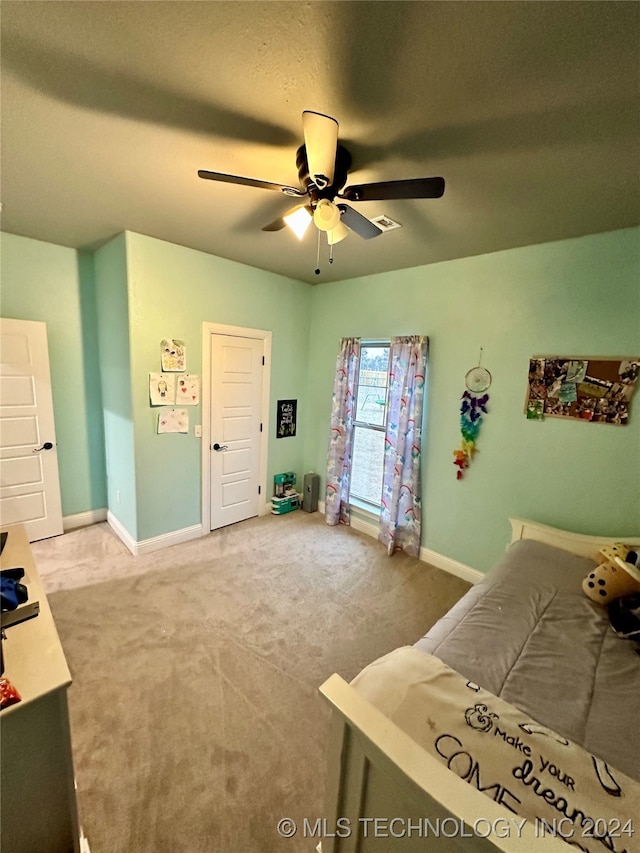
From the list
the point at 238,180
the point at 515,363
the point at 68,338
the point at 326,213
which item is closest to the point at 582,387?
the point at 515,363

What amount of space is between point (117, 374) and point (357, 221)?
96.2 inches

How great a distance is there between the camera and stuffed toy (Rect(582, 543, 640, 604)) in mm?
1648

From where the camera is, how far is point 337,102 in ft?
4.03

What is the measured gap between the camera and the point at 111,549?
3.02 meters

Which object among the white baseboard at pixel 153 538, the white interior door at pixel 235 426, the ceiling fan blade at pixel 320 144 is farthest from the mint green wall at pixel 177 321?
the ceiling fan blade at pixel 320 144

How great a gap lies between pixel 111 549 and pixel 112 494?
61 cm

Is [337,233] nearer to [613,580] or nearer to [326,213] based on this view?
[326,213]

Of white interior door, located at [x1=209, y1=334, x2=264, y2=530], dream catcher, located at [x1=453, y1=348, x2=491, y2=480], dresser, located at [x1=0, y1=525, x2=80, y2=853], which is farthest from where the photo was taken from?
white interior door, located at [x1=209, y1=334, x2=264, y2=530]

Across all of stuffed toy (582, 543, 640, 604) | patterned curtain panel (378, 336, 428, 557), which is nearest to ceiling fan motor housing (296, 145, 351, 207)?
patterned curtain panel (378, 336, 428, 557)

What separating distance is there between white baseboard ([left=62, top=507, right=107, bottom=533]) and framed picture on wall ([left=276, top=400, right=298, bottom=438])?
2.05 meters

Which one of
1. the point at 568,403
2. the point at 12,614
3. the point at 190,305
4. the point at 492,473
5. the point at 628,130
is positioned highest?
the point at 628,130

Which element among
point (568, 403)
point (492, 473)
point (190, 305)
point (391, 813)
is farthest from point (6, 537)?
point (568, 403)

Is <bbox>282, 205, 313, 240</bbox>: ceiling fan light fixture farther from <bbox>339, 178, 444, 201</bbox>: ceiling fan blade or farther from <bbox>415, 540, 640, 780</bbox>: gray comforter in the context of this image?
<bbox>415, 540, 640, 780</bbox>: gray comforter

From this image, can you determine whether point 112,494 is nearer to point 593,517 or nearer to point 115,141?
point 115,141
